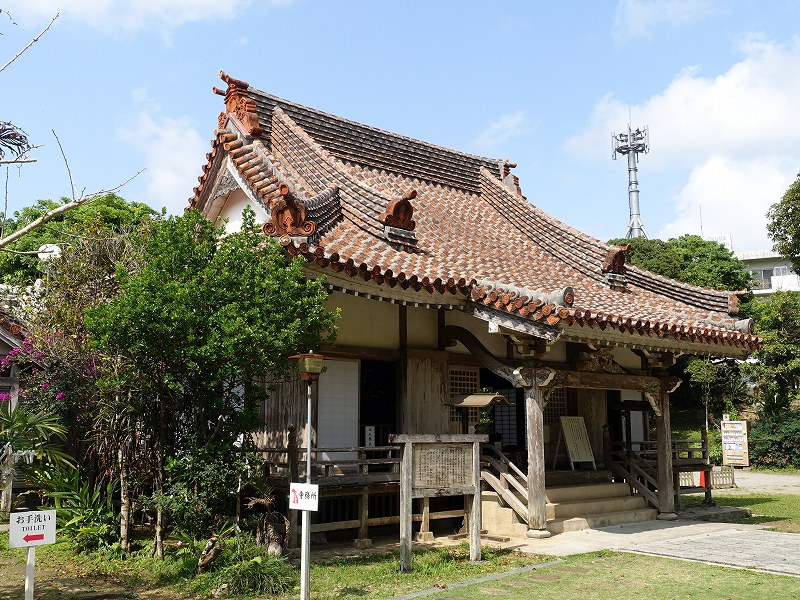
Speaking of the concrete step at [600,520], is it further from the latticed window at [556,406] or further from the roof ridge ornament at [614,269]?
the roof ridge ornament at [614,269]

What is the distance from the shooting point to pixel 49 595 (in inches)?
307

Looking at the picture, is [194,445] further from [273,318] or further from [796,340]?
[796,340]

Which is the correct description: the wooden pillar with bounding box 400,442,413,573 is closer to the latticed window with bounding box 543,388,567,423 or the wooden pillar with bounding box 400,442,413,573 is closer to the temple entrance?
the temple entrance

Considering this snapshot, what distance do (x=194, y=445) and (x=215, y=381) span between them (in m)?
0.87

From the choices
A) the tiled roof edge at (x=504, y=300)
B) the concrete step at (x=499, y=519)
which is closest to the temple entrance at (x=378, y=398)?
the concrete step at (x=499, y=519)

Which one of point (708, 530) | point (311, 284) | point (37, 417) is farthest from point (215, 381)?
point (708, 530)

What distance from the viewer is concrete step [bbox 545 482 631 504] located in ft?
42.2

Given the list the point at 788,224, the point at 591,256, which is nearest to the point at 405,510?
the point at 591,256

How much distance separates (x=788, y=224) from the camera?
87.4 ft

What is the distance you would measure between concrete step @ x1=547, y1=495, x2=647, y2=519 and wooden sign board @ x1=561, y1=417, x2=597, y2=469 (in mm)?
1050

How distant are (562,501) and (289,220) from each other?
280 inches

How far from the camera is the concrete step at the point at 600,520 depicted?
39.0ft

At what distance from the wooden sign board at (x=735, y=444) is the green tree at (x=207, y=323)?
2384 centimetres

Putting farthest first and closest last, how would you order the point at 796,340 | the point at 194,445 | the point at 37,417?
the point at 796,340
the point at 37,417
the point at 194,445
